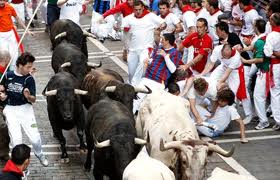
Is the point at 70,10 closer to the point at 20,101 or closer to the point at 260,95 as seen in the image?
the point at 260,95

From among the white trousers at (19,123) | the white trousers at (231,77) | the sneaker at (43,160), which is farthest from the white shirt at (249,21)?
the white trousers at (19,123)

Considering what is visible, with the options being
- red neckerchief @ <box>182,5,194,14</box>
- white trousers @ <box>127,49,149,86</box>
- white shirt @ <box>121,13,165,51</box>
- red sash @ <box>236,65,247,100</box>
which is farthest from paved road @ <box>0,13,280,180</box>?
red neckerchief @ <box>182,5,194,14</box>

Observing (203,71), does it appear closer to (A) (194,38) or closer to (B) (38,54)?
(A) (194,38)

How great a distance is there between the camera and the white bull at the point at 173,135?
9930 mm

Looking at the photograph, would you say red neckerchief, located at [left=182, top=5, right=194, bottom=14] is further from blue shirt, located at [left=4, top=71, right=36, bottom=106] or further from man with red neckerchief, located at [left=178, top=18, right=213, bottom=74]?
blue shirt, located at [left=4, top=71, right=36, bottom=106]

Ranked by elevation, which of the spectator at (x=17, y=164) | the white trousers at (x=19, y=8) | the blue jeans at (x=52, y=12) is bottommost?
the white trousers at (x=19, y=8)

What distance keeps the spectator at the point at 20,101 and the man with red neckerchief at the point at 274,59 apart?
520 centimetres

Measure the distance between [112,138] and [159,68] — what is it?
4.52 meters

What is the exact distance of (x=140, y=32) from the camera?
627 inches

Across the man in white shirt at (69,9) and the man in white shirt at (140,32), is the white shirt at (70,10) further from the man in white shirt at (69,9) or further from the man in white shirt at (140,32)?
the man in white shirt at (140,32)

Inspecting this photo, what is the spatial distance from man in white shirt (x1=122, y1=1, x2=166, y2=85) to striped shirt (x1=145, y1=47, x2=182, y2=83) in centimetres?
78

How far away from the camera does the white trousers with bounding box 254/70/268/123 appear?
47.8 feet

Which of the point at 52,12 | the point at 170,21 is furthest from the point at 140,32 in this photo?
the point at 52,12

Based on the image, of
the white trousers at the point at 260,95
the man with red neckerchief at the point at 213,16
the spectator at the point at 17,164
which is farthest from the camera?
the man with red neckerchief at the point at 213,16
